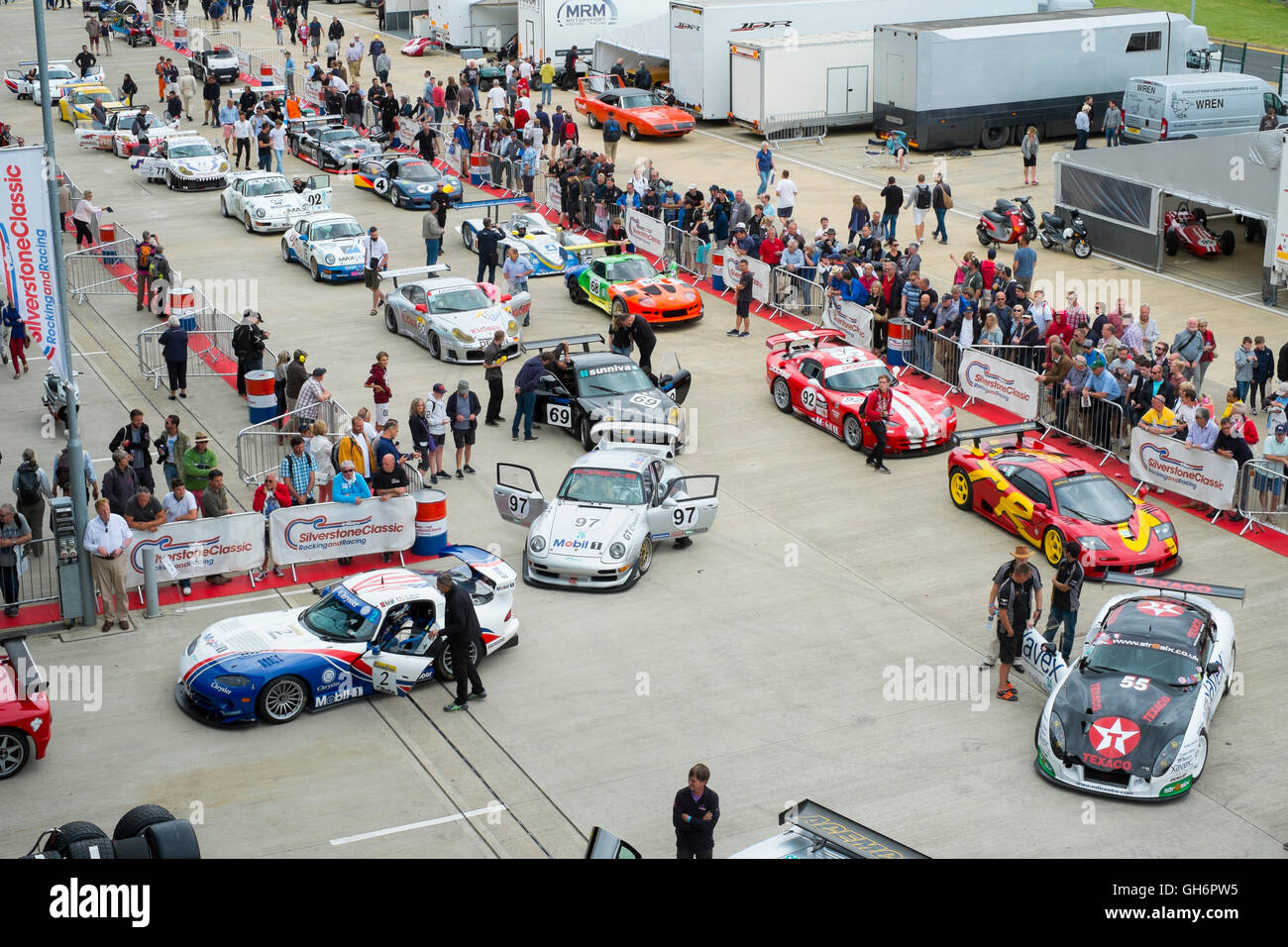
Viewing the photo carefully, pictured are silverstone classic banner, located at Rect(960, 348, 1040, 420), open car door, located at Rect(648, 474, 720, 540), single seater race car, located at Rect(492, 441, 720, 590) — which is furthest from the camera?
silverstone classic banner, located at Rect(960, 348, 1040, 420)

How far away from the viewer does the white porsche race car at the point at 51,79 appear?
171 feet

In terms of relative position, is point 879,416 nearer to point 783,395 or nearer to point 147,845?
point 783,395

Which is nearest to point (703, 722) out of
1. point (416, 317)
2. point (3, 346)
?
point (416, 317)

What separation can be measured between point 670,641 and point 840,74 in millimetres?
31485

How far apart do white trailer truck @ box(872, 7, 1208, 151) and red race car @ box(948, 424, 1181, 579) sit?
23.9 metres

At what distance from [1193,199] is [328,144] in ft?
79.1

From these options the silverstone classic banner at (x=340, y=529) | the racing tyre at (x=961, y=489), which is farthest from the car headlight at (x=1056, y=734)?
the silverstone classic banner at (x=340, y=529)

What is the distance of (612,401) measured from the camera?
23141 millimetres

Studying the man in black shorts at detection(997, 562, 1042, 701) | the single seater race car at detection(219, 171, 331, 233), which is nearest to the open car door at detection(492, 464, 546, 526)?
the man in black shorts at detection(997, 562, 1042, 701)

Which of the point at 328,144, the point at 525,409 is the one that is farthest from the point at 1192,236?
the point at 328,144

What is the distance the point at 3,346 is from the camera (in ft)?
91.7

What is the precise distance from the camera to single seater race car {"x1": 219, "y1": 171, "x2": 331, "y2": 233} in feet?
120

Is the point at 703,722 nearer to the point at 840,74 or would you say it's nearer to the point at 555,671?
the point at 555,671

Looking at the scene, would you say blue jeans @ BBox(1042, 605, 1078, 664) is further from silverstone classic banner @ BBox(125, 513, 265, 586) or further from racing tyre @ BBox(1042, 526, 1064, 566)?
silverstone classic banner @ BBox(125, 513, 265, 586)
